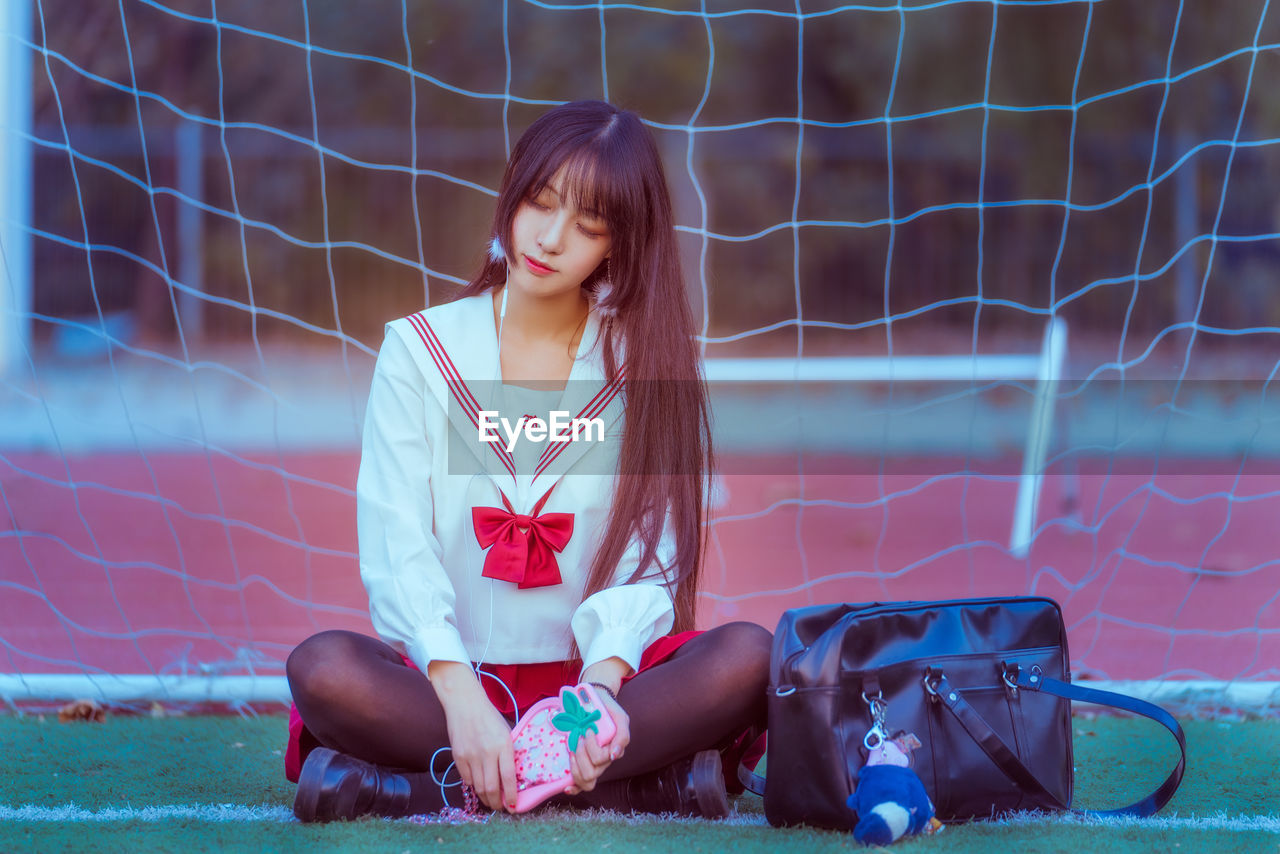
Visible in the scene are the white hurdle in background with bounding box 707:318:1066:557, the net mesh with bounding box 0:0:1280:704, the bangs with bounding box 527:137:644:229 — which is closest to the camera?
the bangs with bounding box 527:137:644:229

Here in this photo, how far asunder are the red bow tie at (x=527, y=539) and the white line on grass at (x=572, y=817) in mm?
317

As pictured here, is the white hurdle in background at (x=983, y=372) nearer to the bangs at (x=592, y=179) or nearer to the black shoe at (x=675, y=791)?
the bangs at (x=592, y=179)

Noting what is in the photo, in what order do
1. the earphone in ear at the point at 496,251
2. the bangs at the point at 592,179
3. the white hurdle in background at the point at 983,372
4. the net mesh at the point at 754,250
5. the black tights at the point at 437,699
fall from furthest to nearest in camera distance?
the net mesh at the point at 754,250, the white hurdle in background at the point at 983,372, the earphone in ear at the point at 496,251, the bangs at the point at 592,179, the black tights at the point at 437,699

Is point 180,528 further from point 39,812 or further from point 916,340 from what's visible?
point 916,340

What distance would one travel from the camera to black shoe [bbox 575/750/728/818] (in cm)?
172

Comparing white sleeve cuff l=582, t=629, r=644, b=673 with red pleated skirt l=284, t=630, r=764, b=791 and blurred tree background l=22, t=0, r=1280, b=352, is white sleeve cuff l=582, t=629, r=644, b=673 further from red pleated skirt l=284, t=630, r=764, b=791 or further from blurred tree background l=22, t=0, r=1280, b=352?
blurred tree background l=22, t=0, r=1280, b=352

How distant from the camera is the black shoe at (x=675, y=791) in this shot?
172 cm

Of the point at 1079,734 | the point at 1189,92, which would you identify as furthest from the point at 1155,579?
the point at 1189,92

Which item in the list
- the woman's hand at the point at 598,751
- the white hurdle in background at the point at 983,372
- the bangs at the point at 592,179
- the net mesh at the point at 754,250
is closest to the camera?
the woman's hand at the point at 598,751

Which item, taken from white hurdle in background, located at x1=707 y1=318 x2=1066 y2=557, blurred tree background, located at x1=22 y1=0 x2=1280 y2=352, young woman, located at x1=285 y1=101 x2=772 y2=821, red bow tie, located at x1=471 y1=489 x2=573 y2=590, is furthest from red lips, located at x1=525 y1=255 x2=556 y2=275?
blurred tree background, located at x1=22 y1=0 x2=1280 y2=352

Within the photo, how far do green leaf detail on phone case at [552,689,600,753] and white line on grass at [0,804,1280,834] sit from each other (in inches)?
Answer: 7.7

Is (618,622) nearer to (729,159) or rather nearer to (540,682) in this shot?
(540,682)

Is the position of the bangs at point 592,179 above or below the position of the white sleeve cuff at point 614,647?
above

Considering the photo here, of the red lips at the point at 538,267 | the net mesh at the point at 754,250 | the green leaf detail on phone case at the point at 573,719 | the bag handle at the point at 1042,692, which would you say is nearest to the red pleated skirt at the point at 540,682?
the green leaf detail on phone case at the point at 573,719
